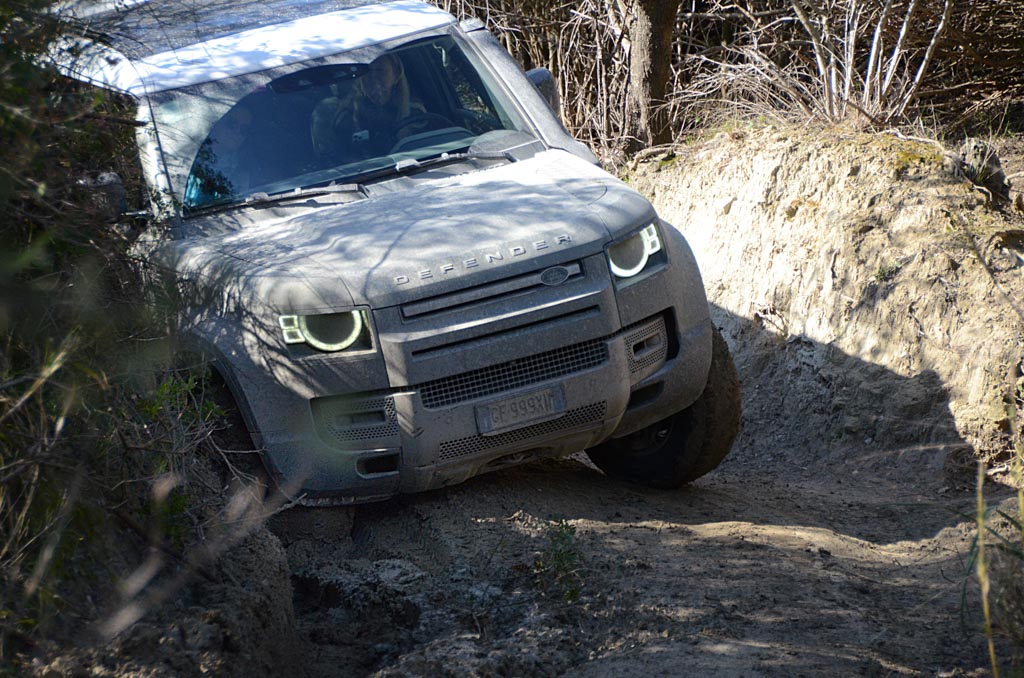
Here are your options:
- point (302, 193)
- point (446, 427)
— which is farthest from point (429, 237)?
point (302, 193)

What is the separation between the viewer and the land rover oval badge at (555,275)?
14.0 feet

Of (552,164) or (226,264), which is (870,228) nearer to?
(552,164)

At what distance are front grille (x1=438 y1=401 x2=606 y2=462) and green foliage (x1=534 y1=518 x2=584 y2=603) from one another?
0.39 metres

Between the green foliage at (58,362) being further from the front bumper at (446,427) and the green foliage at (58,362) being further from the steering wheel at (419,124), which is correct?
the steering wheel at (419,124)

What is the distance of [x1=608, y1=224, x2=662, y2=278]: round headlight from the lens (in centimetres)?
441

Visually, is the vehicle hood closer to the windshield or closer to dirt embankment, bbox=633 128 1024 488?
the windshield

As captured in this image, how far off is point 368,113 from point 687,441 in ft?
7.15

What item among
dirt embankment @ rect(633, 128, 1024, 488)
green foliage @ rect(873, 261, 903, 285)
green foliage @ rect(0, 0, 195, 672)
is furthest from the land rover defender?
green foliage @ rect(873, 261, 903, 285)

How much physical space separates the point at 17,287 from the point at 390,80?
2985mm

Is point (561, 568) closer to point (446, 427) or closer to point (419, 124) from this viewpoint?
point (446, 427)

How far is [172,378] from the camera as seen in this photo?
12.3 feet

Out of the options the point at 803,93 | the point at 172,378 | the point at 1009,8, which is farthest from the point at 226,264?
the point at 1009,8

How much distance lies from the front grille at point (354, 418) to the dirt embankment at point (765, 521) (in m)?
0.52

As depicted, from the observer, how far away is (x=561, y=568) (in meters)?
3.99
